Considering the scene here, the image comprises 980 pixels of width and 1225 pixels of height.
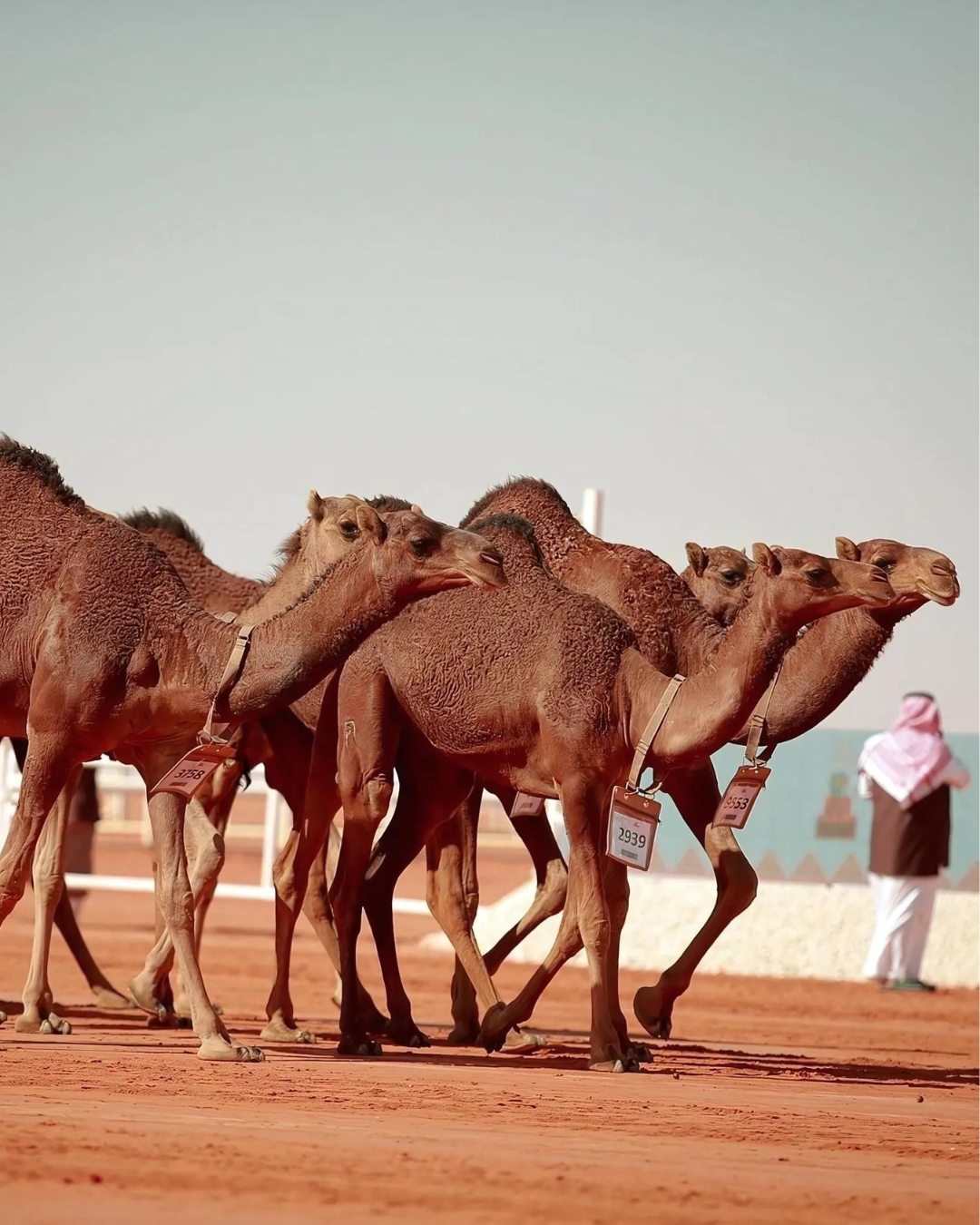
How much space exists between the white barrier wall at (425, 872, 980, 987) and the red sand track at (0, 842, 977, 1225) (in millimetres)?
6884

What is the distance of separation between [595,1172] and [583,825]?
3.35 meters

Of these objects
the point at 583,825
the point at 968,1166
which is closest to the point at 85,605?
the point at 583,825

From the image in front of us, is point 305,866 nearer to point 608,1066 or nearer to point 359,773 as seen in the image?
point 359,773

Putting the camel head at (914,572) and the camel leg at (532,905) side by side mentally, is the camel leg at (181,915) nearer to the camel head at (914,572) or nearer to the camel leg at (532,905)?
the camel leg at (532,905)

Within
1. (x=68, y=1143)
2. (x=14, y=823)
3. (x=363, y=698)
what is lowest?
(x=68, y=1143)

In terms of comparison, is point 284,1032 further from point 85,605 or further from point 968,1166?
point 968,1166

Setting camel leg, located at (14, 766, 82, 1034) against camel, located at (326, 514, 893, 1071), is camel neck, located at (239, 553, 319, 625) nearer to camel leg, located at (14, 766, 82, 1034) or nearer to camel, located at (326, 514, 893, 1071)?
camel, located at (326, 514, 893, 1071)

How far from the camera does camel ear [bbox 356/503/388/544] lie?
30.5 feet

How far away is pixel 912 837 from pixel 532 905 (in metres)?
8.37

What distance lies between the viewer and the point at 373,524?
9289 millimetres

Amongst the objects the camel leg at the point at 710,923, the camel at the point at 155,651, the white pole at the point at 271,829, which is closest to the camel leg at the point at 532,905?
the camel leg at the point at 710,923

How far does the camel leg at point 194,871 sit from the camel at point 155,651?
1.08 metres

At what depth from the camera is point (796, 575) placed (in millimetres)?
9453

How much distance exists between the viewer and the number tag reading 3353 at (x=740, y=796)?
1016 cm
